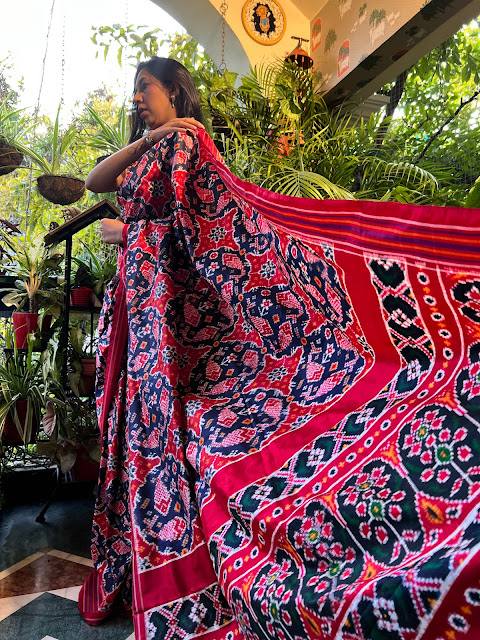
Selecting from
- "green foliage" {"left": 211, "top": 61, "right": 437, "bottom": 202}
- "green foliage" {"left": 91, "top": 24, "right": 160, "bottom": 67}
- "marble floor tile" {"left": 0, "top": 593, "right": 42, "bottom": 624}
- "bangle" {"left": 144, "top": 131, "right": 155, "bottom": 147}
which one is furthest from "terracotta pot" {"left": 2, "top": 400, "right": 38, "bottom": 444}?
"green foliage" {"left": 91, "top": 24, "right": 160, "bottom": 67}

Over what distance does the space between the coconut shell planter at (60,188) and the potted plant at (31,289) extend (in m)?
0.44

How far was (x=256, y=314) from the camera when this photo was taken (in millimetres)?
1047

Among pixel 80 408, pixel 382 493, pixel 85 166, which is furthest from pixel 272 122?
pixel 382 493

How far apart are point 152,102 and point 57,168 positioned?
48.0 inches

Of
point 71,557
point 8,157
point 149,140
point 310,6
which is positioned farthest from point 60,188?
point 310,6

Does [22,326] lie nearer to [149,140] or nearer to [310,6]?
[149,140]

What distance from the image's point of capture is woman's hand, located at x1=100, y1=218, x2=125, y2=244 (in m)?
1.32

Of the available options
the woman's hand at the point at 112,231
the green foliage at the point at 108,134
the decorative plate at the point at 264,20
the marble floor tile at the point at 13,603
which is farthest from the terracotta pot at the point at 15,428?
the decorative plate at the point at 264,20

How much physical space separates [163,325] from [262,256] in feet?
0.88

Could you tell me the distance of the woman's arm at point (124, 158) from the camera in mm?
1269

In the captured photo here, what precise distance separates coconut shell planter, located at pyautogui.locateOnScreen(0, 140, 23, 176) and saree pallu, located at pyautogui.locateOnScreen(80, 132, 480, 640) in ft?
4.26

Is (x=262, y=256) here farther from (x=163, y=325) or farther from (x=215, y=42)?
(x=215, y=42)

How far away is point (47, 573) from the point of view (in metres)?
1.39

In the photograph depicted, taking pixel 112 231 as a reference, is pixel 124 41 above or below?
above
